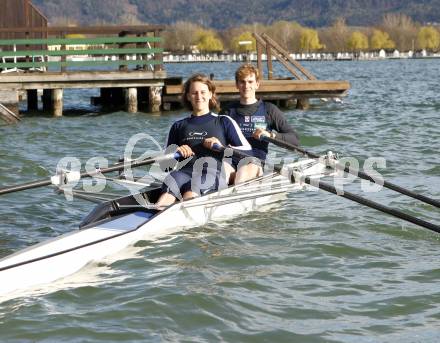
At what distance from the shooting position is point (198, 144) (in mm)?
9555

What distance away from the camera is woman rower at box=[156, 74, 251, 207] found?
9.47 meters

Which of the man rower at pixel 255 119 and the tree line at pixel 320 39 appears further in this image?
the tree line at pixel 320 39

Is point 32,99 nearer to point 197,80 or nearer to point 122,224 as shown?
point 197,80

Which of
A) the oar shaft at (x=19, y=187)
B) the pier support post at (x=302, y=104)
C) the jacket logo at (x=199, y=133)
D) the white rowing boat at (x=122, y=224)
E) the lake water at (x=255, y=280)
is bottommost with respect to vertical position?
the lake water at (x=255, y=280)

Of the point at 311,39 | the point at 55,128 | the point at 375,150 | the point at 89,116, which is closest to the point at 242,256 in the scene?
the point at 375,150

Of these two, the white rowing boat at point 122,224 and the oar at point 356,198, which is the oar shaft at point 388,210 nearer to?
the oar at point 356,198

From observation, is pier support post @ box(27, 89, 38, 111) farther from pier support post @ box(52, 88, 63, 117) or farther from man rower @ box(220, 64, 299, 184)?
man rower @ box(220, 64, 299, 184)

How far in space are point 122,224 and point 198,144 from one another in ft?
4.50

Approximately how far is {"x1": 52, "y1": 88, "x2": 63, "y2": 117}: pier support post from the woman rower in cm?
1390

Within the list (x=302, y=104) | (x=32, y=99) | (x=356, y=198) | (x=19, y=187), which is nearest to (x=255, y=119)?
(x=356, y=198)

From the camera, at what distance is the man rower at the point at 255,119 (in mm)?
10359

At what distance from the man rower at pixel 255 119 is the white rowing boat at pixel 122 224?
Answer: 0.34 meters

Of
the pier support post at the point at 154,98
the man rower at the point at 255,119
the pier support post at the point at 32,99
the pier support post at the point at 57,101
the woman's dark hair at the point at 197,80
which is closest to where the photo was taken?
the woman's dark hair at the point at 197,80

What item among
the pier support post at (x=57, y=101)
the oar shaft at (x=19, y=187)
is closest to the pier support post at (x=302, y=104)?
the pier support post at (x=57, y=101)
